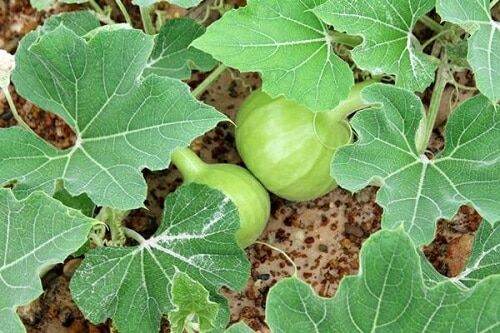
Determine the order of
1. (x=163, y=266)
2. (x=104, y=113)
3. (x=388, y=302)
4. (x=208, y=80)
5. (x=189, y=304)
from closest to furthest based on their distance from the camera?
(x=388, y=302)
(x=189, y=304)
(x=104, y=113)
(x=163, y=266)
(x=208, y=80)

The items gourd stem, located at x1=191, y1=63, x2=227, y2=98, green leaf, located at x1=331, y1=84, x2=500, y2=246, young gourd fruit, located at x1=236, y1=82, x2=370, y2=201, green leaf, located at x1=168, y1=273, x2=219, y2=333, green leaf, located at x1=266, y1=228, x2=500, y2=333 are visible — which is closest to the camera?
green leaf, located at x1=266, y1=228, x2=500, y2=333

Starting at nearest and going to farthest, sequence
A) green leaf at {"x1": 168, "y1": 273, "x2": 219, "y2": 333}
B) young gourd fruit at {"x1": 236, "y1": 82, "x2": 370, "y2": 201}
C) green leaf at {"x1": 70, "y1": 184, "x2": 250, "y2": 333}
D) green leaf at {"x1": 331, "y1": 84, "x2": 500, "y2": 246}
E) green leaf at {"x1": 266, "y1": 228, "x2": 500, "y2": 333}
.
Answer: green leaf at {"x1": 266, "y1": 228, "x2": 500, "y2": 333} < green leaf at {"x1": 168, "y1": 273, "x2": 219, "y2": 333} < green leaf at {"x1": 331, "y1": 84, "x2": 500, "y2": 246} < green leaf at {"x1": 70, "y1": 184, "x2": 250, "y2": 333} < young gourd fruit at {"x1": 236, "y1": 82, "x2": 370, "y2": 201}

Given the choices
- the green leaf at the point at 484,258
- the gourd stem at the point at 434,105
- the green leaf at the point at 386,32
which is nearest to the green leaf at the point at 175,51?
the green leaf at the point at 386,32

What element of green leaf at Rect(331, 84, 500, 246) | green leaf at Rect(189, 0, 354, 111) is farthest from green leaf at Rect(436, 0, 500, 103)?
green leaf at Rect(189, 0, 354, 111)

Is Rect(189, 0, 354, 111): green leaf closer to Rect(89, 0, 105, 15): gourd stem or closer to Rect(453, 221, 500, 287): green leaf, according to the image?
Rect(453, 221, 500, 287): green leaf

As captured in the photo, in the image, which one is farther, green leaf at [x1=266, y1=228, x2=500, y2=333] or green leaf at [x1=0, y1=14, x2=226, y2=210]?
green leaf at [x1=0, y1=14, x2=226, y2=210]

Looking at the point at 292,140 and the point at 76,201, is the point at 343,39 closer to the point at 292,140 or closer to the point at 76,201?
the point at 292,140

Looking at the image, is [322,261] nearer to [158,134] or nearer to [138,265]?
[138,265]

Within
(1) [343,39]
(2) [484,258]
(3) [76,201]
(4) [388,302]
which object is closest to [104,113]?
(3) [76,201]
